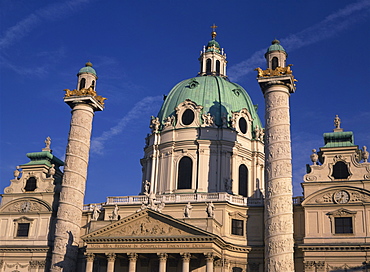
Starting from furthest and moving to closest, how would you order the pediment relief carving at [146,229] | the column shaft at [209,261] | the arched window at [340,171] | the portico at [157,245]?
the arched window at [340,171] → the pediment relief carving at [146,229] → the portico at [157,245] → the column shaft at [209,261]

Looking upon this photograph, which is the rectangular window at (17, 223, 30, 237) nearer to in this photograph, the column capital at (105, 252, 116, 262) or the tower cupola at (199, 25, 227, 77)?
the column capital at (105, 252, 116, 262)

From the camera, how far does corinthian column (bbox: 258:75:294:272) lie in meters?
37.4

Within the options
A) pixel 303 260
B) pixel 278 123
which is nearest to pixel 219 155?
pixel 278 123

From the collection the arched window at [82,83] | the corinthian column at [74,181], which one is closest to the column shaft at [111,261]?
the corinthian column at [74,181]

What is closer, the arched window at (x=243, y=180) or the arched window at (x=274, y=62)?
the arched window at (x=274, y=62)

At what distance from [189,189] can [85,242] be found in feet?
35.3

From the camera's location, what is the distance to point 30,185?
4869 cm

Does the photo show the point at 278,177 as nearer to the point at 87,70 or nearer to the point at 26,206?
the point at 87,70

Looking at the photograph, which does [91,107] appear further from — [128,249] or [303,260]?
[303,260]

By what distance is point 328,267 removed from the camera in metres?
38.9

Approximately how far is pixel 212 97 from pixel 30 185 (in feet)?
61.8

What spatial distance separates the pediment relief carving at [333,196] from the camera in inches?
1564

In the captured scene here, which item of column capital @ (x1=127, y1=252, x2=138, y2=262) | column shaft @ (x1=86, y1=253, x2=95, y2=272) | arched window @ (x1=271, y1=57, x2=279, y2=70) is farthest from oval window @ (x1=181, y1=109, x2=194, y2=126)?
column shaft @ (x1=86, y1=253, x2=95, y2=272)

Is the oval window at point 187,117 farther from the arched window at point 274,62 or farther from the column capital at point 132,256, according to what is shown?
the column capital at point 132,256
